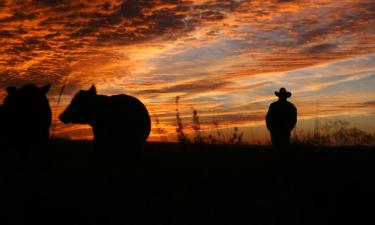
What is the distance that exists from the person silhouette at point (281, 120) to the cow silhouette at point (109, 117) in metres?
7.31

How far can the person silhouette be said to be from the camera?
18062 mm

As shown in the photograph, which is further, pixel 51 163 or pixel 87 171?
pixel 51 163

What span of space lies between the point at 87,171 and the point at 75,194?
7.73ft

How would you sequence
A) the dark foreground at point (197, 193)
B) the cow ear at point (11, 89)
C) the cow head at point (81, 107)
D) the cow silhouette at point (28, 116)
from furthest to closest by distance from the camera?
the cow head at point (81, 107) → the cow ear at point (11, 89) → the cow silhouette at point (28, 116) → the dark foreground at point (197, 193)

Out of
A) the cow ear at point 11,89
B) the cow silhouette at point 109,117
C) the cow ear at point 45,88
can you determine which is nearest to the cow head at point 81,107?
the cow silhouette at point 109,117

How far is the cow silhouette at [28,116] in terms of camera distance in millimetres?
10602

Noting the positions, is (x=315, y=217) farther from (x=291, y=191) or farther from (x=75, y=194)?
(x=75, y=194)

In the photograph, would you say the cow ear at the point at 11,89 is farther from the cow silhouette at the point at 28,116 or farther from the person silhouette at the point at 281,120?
the person silhouette at the point at 281,120

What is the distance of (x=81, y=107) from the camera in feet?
36.9

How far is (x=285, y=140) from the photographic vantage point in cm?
1791

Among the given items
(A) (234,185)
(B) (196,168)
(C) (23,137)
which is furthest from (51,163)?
(A) (234,185)

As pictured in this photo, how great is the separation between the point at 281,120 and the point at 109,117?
331 inches

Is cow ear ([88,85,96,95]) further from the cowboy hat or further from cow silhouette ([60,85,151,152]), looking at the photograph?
the cowboy hat

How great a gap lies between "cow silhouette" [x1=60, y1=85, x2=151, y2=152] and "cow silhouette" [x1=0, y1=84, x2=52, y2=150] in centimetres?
59
